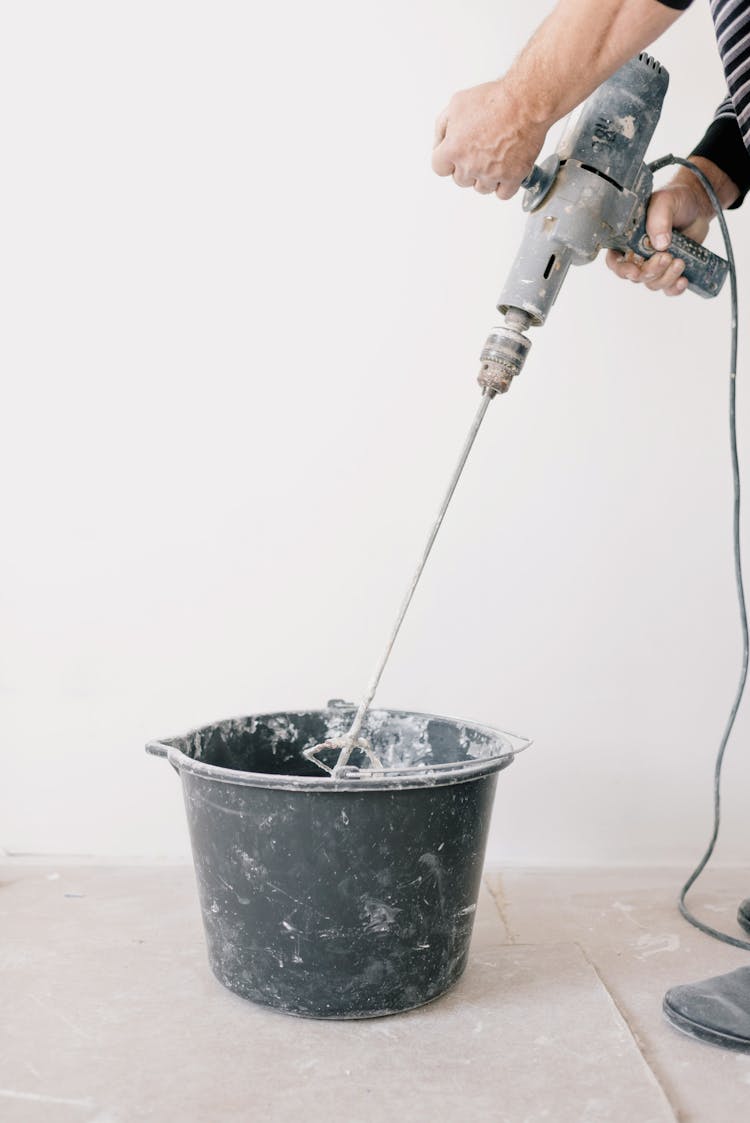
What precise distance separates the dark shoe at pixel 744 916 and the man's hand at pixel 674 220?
0.91 metres

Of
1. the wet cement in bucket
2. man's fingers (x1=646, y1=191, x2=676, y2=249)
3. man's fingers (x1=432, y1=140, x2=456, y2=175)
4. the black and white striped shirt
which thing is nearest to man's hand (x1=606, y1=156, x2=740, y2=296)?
man's fingers (x1=646, y1=191, x2=676, y2=249)

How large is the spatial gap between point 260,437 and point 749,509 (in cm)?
88

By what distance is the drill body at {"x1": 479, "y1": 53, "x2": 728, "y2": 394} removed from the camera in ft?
4.02

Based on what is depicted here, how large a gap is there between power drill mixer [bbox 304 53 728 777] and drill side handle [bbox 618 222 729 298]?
7 cm

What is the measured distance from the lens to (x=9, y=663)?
167 cm

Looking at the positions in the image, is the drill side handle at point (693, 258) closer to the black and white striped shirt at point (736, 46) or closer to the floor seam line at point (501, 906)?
the black and white striped shirt at point (736, 46)

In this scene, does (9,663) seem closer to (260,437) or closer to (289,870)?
(260,437)

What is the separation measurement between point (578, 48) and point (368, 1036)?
1.09 m

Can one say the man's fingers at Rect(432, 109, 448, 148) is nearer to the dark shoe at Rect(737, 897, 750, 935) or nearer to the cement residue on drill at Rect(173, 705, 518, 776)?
the cement residue on drill at Rect(173, 705, 518, 776)

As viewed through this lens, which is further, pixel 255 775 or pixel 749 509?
pixel 749 509

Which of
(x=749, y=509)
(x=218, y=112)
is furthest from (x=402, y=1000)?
(x=218, y=112)

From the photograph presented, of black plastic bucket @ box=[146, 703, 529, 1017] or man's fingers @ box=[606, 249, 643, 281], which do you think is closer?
black plastic bucket @ box=[146, 703, 529, 1017]

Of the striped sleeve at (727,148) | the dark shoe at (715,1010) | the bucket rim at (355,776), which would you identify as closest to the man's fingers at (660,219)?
the striped sleeve at (727,148)

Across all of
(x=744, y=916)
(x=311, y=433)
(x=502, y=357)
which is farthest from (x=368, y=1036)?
(x=311, y=433)
